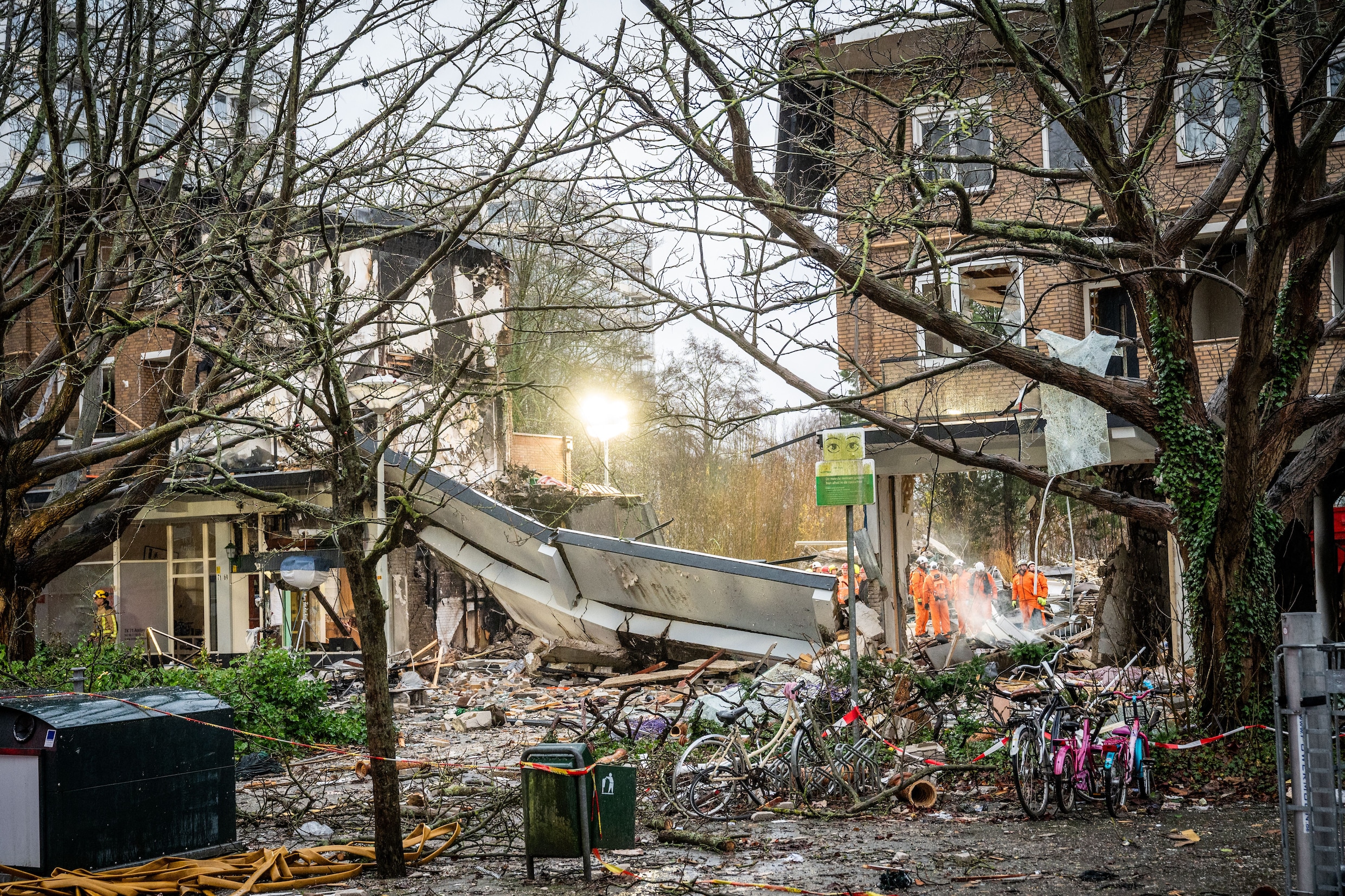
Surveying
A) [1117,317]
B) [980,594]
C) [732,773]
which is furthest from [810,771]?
[980,594]

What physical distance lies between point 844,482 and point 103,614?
60.2 ft

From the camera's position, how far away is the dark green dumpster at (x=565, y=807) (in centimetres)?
720

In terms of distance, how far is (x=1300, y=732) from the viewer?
4.93 metres

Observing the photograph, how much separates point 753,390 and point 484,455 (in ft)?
38.7

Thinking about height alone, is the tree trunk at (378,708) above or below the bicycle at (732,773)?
above

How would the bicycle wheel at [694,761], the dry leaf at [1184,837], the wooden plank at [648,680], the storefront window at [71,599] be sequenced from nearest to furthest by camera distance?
the dry leaf at [1184,837] → the bicycle wheel at [694,761] → the wooden plank at [648,680] → the storefront window at [71,599]

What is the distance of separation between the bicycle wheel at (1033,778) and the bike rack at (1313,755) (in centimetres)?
380

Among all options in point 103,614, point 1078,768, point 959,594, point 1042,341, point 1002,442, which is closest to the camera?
point 1078,768

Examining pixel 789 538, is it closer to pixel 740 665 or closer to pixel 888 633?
pixel 888 633

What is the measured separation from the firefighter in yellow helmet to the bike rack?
21.4 metres

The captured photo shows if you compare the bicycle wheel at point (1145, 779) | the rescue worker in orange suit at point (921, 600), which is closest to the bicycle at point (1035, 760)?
the bicycle wheel at point (1145, 779)

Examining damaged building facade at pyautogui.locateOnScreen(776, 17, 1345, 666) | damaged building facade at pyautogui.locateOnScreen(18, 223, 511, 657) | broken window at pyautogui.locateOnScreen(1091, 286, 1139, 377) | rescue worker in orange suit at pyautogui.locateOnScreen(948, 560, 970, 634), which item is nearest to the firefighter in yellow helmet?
damaged building facade at pyautogui.locateOnScreen(18, 223, 511, 657)

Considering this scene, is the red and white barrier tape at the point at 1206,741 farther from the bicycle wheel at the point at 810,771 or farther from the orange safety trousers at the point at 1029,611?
the orange safety trousers at the point at 1029,611

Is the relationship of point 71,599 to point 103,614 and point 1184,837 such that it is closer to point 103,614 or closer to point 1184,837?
point 103,614
